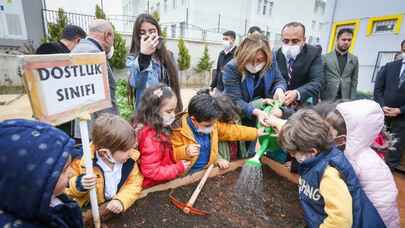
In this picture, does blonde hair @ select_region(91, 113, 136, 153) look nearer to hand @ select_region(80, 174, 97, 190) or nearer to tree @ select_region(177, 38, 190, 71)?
hand @ select_region(80, 174, 97, 190)

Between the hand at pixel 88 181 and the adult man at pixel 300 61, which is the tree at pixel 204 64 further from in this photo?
the hand at pixel 88 181

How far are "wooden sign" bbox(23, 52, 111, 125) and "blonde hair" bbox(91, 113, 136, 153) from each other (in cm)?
15

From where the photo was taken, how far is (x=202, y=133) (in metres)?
1.61

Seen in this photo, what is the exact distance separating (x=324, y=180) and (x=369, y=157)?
323mm

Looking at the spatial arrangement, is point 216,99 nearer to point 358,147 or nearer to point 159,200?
point 159,200

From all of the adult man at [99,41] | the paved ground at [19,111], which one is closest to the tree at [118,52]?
the paved ground at [19,111]

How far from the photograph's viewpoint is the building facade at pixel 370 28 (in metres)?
7.12

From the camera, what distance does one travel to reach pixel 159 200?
51.8 inches

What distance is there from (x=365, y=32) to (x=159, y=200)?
30.6 feet

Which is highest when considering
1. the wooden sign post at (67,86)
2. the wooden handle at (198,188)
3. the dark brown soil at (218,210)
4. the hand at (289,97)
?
the wooden sign post at (67,86)

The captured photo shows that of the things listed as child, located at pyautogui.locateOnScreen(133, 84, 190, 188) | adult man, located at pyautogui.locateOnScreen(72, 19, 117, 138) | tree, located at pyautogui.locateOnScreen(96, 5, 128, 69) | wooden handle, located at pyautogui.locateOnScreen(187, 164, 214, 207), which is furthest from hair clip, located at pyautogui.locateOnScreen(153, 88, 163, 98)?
tree, located at pyautogui.locateOnScreen(96, 5, 128, 69)

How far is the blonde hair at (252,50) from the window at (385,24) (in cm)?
780

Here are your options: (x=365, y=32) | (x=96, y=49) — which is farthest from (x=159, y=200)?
(x=365, y=32)

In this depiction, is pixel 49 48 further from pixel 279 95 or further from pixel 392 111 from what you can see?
pixel 392 111
